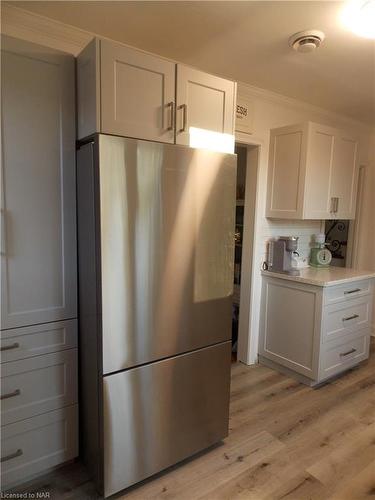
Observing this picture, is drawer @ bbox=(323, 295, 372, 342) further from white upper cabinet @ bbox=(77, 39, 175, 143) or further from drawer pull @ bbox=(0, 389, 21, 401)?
drawer pull @ bbox=(0, 389, 21, 401)

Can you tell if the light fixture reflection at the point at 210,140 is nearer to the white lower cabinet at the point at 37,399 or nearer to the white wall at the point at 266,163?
the white wall at the point at 266,163

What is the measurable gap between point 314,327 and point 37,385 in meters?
2.05

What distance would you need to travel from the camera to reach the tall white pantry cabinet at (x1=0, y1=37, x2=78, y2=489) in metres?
1.51

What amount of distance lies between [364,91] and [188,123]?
1925 millimetres

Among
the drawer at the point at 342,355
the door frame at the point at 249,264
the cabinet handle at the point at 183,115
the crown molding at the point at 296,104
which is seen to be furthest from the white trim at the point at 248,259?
the cabinet handle at the point at 183,115

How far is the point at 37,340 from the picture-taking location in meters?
1.65

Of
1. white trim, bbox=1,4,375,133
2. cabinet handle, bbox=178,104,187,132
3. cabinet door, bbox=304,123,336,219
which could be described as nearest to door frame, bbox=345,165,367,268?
cabinet door, bbox=304,123,336,219

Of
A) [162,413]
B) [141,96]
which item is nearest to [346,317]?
[162,413]

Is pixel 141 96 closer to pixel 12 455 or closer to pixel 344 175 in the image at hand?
pixel 12 455

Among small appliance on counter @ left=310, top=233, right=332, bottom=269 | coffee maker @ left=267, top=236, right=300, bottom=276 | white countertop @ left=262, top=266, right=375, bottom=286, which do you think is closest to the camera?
white countertop @ left=262, top=266, right=375, bottom=286

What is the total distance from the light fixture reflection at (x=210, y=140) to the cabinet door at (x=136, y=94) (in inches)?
5.3

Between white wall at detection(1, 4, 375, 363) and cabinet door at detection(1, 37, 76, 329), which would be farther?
white wall at detection(1, 4, 375, 363)

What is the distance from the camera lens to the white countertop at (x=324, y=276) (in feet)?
8.63

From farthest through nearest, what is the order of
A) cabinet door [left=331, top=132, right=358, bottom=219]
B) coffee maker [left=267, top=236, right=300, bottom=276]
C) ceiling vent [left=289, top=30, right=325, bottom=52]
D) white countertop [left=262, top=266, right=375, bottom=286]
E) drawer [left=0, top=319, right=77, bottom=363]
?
cabinet door [left=331, top=132, right=358, bottom=219], coffee maker [left=267, top=236, right=300, bottom=276], white countertop [left=262, top=266, right=375, bottom=286], ceiling vent [left=289, top=30, right=325, bottom=52], drawer [left=0, top=319, right=77, bottom=363]
